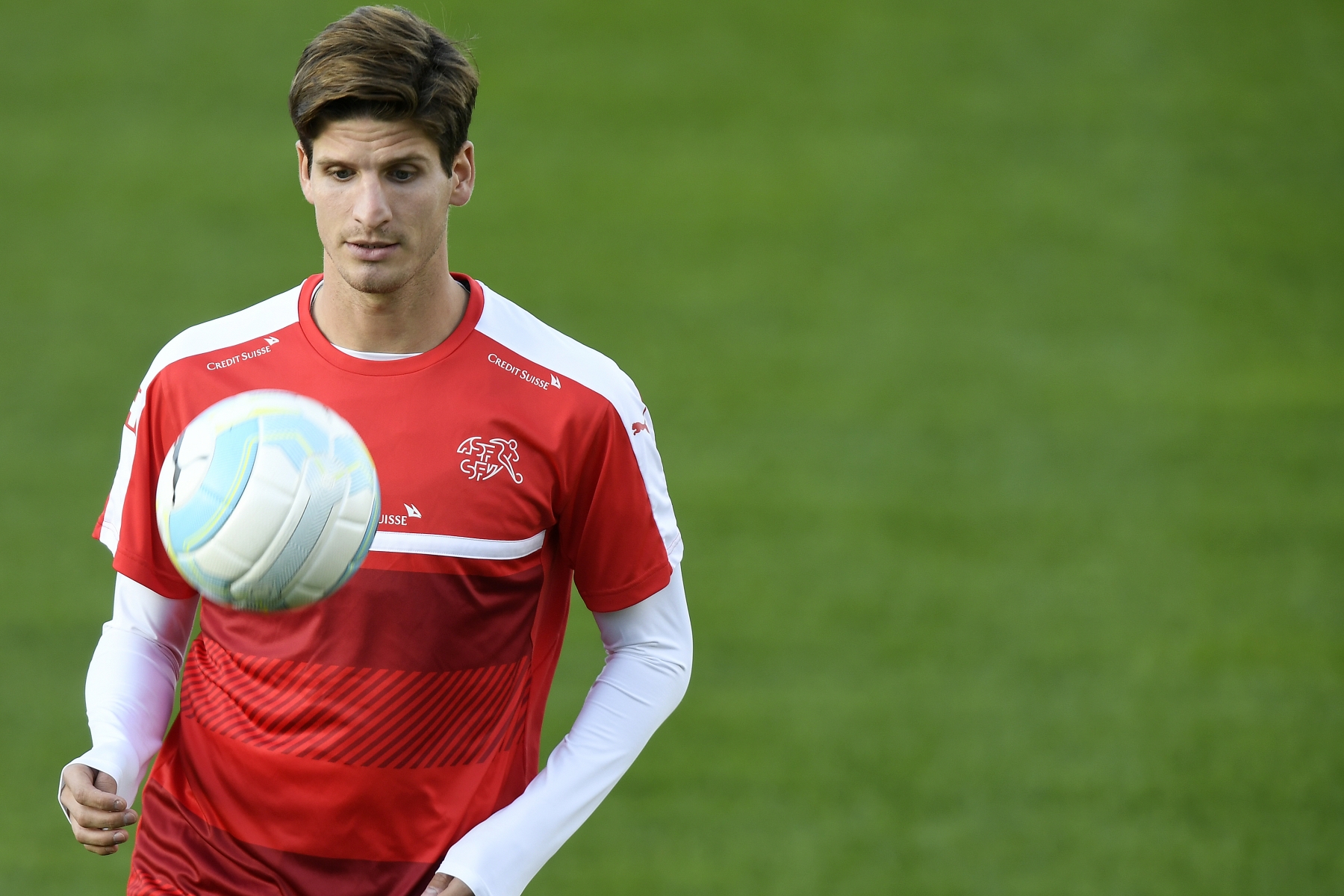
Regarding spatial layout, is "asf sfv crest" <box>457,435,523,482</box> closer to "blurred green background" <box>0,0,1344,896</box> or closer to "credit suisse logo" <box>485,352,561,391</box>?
"credit suisse logo" <box>485,352,561,391</box>

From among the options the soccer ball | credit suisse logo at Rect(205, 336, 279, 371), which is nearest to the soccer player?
credit suisse logo at Rect(205, 336, 279, 371)

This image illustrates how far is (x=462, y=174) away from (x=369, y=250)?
13.3 inches

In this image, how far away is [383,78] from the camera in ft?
10.7

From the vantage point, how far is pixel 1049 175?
48.7 feet

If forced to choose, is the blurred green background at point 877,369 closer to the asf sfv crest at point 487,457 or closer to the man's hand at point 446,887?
the man's hand at point 446,887

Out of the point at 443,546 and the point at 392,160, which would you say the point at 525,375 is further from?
the point at 392,160

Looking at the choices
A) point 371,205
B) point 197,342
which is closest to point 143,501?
point 197,342

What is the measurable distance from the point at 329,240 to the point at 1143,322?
1075 cm

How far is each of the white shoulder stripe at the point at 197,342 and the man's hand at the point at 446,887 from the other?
1005mm

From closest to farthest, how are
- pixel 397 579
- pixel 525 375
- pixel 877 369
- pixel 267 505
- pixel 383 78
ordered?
pixel 267 505, pixel 383 78, pixel 397 579, pixel 525 375, pixel 877 369

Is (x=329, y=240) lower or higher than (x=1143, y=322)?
higher

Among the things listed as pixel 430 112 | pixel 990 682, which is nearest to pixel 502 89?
pixel 990 682

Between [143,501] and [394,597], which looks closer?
[394,597]

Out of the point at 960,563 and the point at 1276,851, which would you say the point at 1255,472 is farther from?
the point at 1276,851
